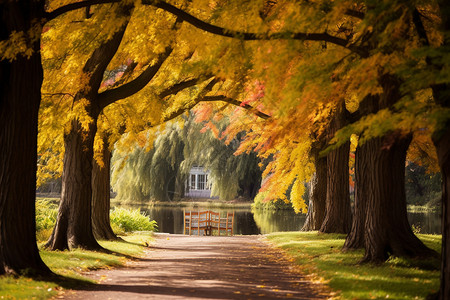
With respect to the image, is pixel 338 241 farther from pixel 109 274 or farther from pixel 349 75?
pixel 349 75

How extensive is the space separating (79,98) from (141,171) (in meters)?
23.8

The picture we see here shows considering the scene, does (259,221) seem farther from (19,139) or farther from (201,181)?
(19,139)

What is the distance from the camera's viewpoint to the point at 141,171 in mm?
39625

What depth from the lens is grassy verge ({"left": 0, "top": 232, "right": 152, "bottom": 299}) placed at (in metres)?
9.38

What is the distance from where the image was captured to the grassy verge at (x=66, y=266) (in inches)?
369

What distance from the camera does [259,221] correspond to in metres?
38.6

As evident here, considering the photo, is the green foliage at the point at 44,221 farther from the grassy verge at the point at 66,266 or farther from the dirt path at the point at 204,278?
the dirt path at the point at 204,278

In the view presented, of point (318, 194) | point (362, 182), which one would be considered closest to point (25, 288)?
point (362, 182)

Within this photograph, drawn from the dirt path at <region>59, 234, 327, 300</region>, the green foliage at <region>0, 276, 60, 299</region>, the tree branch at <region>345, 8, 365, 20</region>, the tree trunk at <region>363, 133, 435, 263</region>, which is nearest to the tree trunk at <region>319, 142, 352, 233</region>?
the dirt path at <region>59, 234, 327, 300</region>

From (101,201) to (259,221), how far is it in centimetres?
1875

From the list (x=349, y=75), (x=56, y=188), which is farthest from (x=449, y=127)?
(x=56, y=188)

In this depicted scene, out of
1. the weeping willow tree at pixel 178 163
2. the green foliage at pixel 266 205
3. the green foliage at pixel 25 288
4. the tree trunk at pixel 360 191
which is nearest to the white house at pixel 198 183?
the green foliage at pixel 266 205

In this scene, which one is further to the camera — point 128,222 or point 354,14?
point 128,222

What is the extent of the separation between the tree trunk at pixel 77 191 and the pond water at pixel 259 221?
1736cm
